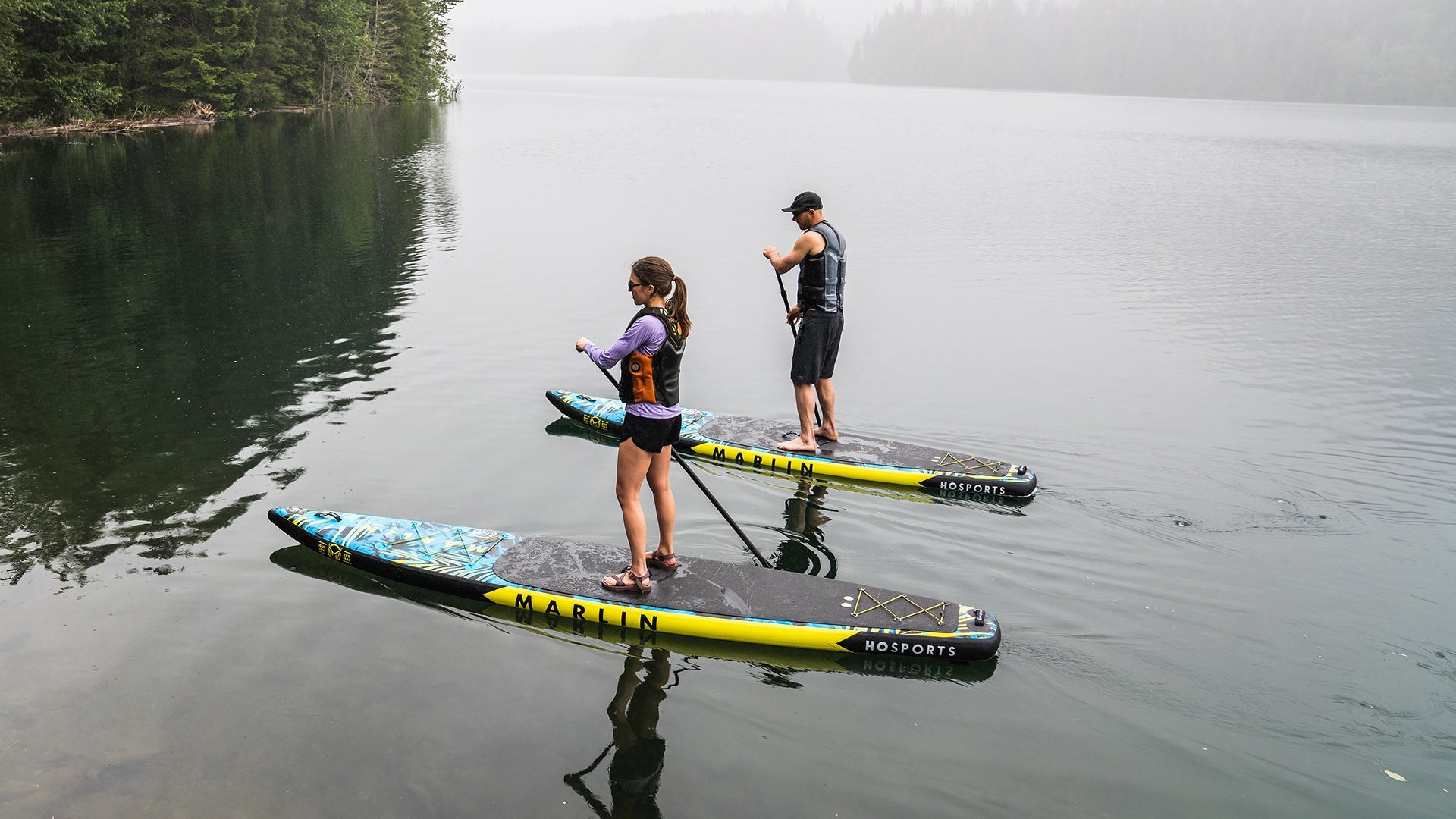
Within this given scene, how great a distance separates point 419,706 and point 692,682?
5.93ft

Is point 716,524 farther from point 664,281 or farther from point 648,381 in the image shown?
point 664,281

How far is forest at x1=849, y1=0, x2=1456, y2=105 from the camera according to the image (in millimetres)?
139250

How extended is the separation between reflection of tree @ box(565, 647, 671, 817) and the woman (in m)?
0.67

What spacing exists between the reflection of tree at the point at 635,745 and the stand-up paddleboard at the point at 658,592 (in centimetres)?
41

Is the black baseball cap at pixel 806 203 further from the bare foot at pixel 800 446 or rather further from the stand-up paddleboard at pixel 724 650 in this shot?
the stand-up paddleboard at pixel 724 650

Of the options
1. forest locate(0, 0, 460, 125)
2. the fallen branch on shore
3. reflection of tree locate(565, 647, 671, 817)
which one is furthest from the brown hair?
the fallen branch on shore

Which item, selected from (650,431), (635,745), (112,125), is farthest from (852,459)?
(112,125)

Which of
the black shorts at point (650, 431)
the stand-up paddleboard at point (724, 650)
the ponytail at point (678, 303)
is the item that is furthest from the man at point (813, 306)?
the stand-up paddleboard at point (724, 650)

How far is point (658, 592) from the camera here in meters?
7.30

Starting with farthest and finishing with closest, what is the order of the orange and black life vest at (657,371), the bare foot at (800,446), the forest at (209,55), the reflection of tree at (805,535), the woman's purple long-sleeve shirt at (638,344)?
the forest at (209,55)
the bare foot at (800,446)
the reflection of tree at (805,535)
the orange and black life vest at (657,371)
the woman's purple long-sleeve shirt at (638,344)

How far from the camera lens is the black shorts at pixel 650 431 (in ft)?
22.4

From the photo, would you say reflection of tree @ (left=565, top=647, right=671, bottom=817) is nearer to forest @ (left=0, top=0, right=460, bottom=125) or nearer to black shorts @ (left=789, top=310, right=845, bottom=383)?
black shorts @ (left=789, top=310, right=845, bottom=383)

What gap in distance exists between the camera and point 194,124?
44.8 m

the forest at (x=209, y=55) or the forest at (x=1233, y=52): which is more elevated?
the forest at (x=1233, y=52)
